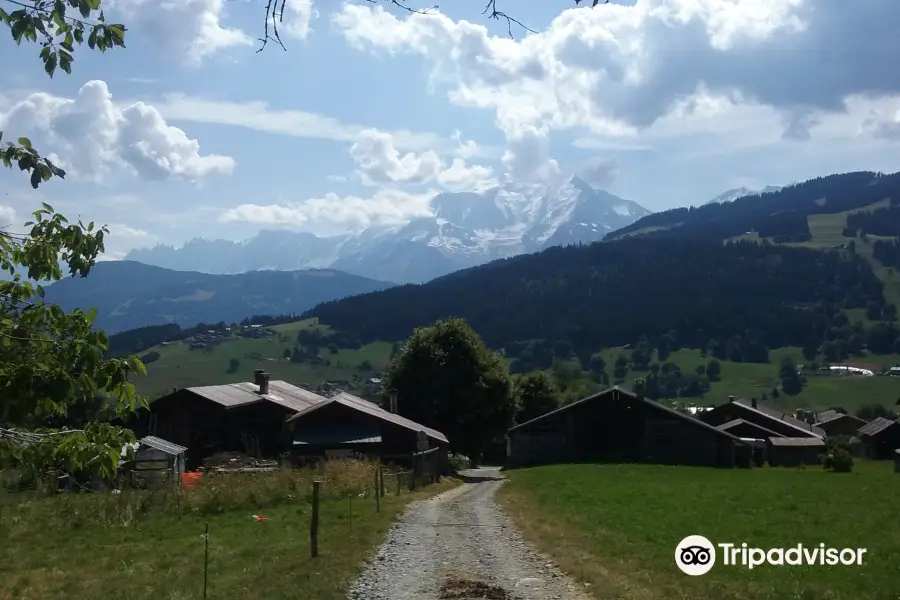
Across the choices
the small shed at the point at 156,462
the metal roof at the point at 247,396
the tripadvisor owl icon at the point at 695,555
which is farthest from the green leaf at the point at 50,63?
the metal roof at the point at 247,396

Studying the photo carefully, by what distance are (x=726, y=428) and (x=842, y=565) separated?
7299 cm

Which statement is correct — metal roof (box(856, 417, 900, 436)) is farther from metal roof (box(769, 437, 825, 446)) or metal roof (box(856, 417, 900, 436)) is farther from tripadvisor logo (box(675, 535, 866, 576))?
tripadvisor logo (box(675, 535, 866, 576))

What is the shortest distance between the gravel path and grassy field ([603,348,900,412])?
5823 inches

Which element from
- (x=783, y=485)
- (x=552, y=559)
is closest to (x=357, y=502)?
(x=552, y=559)

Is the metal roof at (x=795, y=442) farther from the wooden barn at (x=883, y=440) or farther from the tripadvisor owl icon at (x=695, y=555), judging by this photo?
the tripadvisor owl icon at (x=695, y=555)

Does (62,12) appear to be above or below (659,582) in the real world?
above

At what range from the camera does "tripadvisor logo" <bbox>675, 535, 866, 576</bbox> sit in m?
15.7

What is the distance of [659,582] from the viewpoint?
13.8m

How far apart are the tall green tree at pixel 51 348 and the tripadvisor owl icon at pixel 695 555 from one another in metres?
11.7

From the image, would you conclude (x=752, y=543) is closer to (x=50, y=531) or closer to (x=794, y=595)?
(x=794, y=595)

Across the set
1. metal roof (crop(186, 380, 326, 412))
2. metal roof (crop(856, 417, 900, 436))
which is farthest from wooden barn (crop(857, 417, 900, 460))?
metal roof (crop(186, 380, 326, 412))

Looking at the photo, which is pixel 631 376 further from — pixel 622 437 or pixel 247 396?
pixel 247 396

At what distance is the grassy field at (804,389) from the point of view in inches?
6211

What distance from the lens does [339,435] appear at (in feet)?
151
